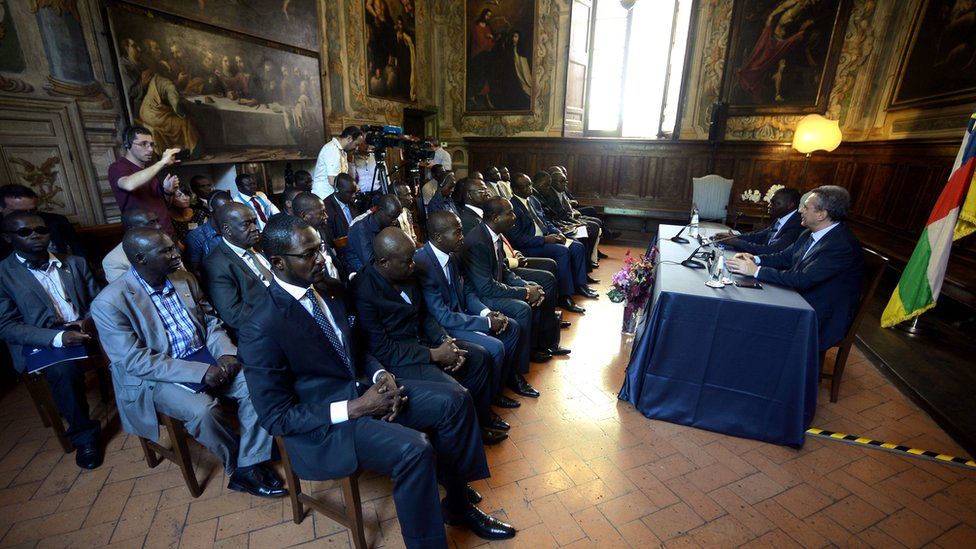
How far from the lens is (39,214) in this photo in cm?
278

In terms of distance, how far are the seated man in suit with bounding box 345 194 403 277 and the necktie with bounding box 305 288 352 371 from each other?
194 cm

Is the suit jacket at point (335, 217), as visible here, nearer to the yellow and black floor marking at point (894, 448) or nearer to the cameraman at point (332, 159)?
the cameraman at point (332, 159)

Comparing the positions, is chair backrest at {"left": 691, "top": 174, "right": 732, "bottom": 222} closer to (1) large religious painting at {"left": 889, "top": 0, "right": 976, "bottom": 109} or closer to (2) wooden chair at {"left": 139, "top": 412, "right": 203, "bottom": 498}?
(1) large religious painting at {"left": 889, "top": 0, "right": 976, "bottom": 109}

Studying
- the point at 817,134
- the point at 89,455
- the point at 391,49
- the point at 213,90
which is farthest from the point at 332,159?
the point at 817,134

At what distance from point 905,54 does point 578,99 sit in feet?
17.2

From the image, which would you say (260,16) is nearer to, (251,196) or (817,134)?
(251,196)

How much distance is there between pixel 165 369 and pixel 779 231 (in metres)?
5.10

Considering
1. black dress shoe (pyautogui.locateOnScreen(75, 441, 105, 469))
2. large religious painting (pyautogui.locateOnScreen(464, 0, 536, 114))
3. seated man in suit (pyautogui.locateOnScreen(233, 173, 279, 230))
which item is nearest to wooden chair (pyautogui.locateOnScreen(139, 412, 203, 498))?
black dress shoe (pyautogui.locateOnScreen(75, 441, 105, 469))

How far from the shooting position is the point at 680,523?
2025mm

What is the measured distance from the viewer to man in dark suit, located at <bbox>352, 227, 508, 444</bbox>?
2.16 meters

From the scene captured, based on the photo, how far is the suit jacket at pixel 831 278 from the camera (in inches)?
106

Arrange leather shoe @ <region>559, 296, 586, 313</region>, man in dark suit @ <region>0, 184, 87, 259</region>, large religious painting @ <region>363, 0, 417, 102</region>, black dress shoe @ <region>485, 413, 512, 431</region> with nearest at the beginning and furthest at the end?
1. black dress shoe @ <region>485, 413, 512, 431</region>
2. man in dark suit @ <region>0, 184, 87, 259</region>
3. leather shoe @ <region>559, 296, 586, 313</region>
4. large religious painting @ <region>363, 0, 417, 102</region>

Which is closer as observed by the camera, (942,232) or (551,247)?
(942,232)

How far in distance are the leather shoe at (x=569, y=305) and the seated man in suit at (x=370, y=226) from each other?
222 cm
